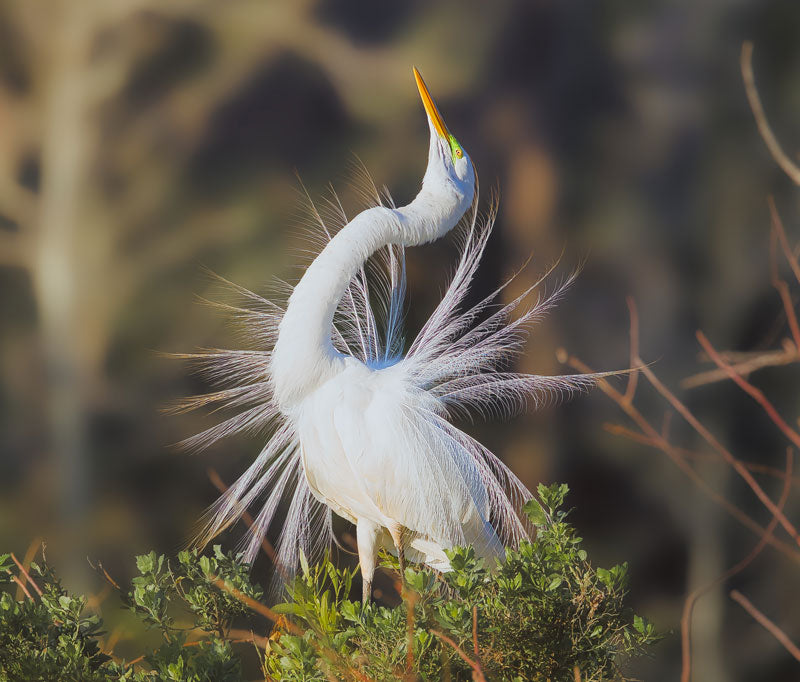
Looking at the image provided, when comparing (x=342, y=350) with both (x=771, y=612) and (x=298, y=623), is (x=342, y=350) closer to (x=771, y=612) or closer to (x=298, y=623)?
(x=298, y=623)

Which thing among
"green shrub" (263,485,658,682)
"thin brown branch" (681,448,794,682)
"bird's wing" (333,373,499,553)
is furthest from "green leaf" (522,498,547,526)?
"thin brown branch" (681,448,794,682)

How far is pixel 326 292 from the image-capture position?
1.00 meters

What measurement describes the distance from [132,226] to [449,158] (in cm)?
136

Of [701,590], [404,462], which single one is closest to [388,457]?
[404,462]

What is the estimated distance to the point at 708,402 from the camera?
2.17 meters

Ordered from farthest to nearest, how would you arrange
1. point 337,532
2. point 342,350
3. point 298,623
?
point 337,532, point 342,350, point 298,623

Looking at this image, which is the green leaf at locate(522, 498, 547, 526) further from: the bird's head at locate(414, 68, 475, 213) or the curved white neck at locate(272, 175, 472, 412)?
the bird's head at locate(414, 68, 475, 213)

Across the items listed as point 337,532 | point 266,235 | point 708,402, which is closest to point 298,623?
point 337,532

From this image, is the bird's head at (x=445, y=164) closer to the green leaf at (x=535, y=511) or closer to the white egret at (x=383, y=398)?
the white egret at (x=383, y=398)

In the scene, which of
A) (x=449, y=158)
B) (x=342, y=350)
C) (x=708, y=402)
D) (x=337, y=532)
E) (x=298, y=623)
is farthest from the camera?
(x=708, y=402)

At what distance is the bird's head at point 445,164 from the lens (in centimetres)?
111

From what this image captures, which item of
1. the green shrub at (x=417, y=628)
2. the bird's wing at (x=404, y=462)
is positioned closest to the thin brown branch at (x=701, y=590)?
the green shrub at (x=417, y=628)

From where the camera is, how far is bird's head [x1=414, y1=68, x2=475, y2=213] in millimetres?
1112

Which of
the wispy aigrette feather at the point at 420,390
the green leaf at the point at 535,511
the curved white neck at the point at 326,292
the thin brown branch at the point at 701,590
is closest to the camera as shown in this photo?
the thin brown branch at the point at 701,590
